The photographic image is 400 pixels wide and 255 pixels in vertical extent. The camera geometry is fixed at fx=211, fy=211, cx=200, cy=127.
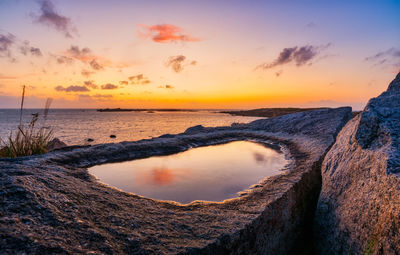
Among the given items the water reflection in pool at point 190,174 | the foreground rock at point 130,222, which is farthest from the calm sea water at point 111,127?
the foreground rock at point 130,222

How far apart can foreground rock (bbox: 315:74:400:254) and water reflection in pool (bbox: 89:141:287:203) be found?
2.23m

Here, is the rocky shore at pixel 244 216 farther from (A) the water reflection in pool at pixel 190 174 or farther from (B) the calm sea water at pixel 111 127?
(B) the calm sea water at pixel 111 127

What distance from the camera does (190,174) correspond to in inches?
281

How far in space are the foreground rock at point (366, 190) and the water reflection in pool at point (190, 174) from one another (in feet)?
7.33

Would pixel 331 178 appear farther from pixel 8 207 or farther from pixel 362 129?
pixel 8 207

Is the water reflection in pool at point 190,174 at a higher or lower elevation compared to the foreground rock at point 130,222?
lower

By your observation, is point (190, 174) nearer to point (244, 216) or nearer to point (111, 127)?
point (244, 216)

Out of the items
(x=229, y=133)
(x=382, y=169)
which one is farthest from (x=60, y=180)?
(x=229, y=133)

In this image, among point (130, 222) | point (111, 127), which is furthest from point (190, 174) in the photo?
point (111, 127)

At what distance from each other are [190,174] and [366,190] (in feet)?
16.5

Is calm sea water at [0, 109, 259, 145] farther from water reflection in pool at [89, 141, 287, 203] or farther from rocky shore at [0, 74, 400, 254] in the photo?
rocky shore at [0, 74, 400, 254]

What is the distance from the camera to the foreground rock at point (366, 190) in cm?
241

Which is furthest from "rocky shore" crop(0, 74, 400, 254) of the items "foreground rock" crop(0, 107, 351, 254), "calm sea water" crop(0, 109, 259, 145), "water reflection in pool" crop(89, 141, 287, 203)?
"calm sea water" crop(0, 109, 259, 145)

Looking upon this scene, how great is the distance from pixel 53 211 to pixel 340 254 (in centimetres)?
383
